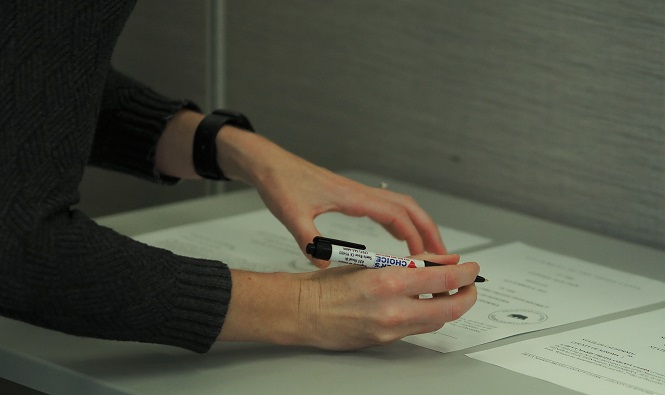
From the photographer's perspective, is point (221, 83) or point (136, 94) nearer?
point (136, 94)

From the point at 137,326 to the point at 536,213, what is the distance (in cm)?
75

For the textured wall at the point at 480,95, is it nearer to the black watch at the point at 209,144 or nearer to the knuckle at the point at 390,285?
the black watch at the point at 209,144

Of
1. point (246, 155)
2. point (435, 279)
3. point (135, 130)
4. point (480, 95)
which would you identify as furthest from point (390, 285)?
point (480, 95)

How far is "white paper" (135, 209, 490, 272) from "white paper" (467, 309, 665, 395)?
288 millimetres

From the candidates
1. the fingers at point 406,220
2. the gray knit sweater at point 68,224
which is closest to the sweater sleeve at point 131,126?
the fingers at point 406,220

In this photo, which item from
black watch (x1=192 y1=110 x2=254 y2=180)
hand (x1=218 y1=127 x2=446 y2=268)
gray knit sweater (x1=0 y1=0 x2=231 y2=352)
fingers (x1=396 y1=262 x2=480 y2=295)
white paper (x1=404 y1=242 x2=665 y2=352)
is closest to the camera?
gray knit sweater (x1=0 y1=0 x2=231 y2=352)

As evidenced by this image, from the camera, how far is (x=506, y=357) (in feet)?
3.45

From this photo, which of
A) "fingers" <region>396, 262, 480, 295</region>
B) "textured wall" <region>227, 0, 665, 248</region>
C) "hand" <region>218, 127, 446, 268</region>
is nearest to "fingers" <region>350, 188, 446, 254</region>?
"hand" <region>218, 127, 446, 268</region>

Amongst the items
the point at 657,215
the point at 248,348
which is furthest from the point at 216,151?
the point at 657,215

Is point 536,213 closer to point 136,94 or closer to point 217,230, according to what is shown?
point 217,230

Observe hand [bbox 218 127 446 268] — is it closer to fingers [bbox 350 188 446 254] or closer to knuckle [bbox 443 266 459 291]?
fingers [bbox 350 188 446 254]

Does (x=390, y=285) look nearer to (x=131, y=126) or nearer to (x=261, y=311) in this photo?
(x=261, y=311)

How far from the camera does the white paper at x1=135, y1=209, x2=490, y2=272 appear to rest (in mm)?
1307

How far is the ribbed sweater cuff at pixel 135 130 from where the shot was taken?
4.51 ft
